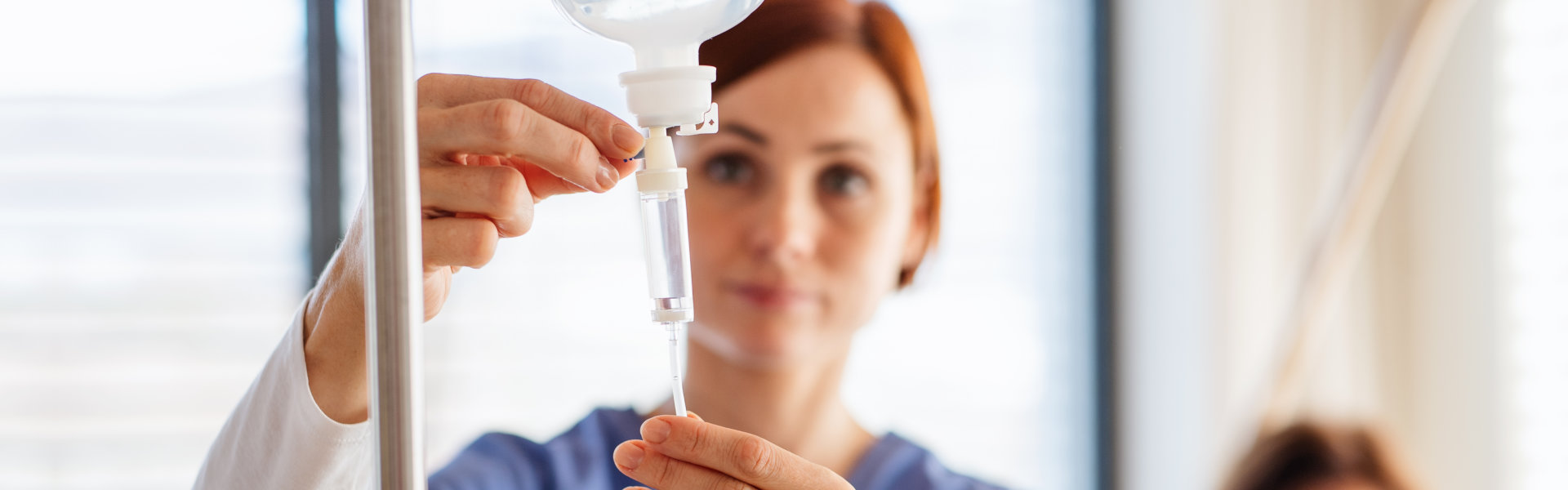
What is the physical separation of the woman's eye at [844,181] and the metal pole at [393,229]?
0.80 m

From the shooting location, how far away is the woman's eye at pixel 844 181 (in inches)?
40.9

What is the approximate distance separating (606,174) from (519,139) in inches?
1.4

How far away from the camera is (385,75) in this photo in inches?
9.4

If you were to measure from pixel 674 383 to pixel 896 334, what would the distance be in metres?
1.22

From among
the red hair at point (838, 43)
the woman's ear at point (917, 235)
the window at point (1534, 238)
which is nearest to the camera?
the red hair at point (838, 43)

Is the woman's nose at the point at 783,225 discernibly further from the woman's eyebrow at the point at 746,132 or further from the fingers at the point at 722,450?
the fingers at the point at 722,450

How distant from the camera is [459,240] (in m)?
0.41

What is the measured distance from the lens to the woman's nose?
1020mm

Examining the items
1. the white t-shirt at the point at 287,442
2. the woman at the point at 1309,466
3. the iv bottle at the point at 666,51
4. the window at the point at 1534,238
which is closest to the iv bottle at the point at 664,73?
the iv bottle at the point at 666,51

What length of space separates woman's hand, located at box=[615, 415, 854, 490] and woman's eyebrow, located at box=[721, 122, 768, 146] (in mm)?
644

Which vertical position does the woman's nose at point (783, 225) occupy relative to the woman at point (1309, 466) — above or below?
above

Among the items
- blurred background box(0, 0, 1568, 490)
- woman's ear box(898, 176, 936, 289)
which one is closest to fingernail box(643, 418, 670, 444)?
woman's ear box(898, 176, 936, 289)

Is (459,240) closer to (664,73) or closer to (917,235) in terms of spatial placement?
(664,73)

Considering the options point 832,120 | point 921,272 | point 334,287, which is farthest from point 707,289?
point 334,287
